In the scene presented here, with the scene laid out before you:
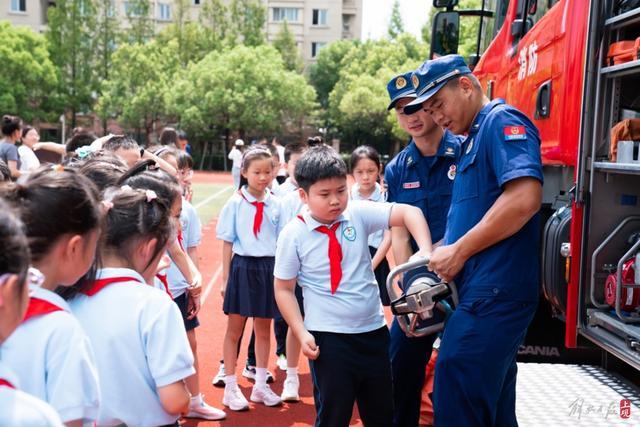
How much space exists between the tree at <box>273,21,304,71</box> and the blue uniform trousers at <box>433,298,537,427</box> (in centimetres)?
5338

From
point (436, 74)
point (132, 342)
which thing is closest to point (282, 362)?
point (436, 74)

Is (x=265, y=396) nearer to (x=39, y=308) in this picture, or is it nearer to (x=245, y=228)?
(x=245, y=228)

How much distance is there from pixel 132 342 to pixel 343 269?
134 centimetres

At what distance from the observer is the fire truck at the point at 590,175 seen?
135 inches

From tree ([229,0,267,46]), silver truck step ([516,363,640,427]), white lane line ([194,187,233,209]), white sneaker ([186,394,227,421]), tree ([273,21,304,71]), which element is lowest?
white lane line ([194,187,233,209])

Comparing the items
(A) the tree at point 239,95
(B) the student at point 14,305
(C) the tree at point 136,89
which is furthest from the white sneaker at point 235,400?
(C) the tree at point 136,89

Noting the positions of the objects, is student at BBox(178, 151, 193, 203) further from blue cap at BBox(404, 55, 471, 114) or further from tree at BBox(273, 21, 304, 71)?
tree at BBox(273, 21, 304, 71)

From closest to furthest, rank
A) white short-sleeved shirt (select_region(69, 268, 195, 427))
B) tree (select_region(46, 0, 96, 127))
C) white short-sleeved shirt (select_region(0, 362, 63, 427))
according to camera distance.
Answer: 1. white short-sleeved shirt (select_region(0, 362, 63, 427))
2. white short-sleeved shirt (select_region(69, 268, 195, 427))
3. tree (select_region(46, 0, 96, 127))

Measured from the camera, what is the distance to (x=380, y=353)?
11.1 ft

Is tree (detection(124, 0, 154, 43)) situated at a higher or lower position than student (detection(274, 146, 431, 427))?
higher

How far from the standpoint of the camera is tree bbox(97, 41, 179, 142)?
4303 centimetres

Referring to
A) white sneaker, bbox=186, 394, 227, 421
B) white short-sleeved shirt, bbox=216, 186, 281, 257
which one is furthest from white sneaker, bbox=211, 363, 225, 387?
white short-sleeved shirt, bbox=216, 186, 281, 257

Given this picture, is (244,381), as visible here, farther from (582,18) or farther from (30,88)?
(30,88)

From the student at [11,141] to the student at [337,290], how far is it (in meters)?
6.52
